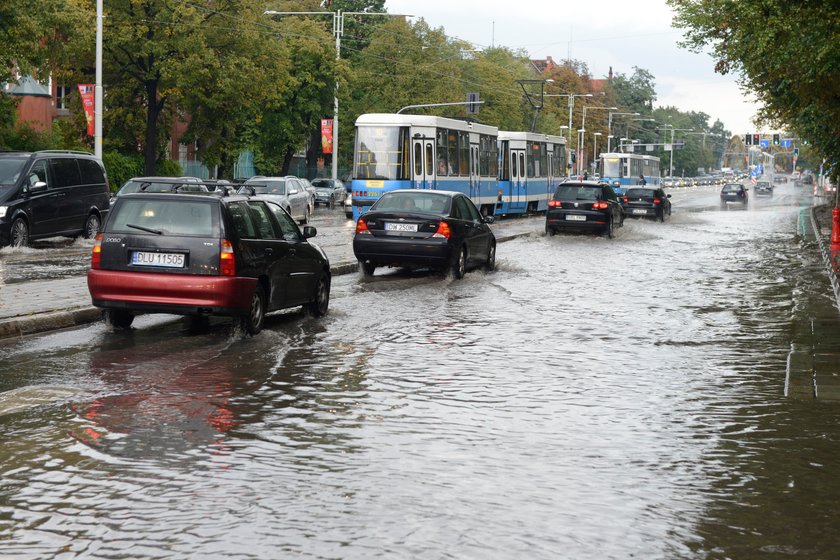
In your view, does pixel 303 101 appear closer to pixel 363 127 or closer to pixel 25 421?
pixel 363 127

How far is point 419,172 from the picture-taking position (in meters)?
39.0

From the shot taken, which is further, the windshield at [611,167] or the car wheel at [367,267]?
the windshield at [611,167]

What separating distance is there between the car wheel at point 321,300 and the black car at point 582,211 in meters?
22.3

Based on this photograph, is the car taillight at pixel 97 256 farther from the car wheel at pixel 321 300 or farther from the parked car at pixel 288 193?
the parked car at pixel 288 193

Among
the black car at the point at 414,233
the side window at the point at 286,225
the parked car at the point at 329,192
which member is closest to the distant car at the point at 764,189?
the parked car at the point at 329,192

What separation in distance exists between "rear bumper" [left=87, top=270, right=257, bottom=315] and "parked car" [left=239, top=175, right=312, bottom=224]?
25.8 meters

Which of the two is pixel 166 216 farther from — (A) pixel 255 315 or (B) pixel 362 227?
(B) pixel 362 227

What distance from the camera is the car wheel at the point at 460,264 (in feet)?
71.0

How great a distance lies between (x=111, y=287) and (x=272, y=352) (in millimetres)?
2010

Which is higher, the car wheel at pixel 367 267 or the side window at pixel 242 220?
the side window at pixel 242 220

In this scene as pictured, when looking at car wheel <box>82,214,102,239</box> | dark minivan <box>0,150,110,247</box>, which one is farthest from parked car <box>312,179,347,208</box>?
dark minivan <box>0,150,110,247</box>

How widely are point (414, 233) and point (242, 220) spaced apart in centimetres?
780

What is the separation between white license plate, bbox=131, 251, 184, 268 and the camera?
43.1 feet

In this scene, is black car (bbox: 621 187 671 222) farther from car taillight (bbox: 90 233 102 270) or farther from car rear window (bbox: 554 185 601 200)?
car taillight (bbox: 90 233 102 270)
